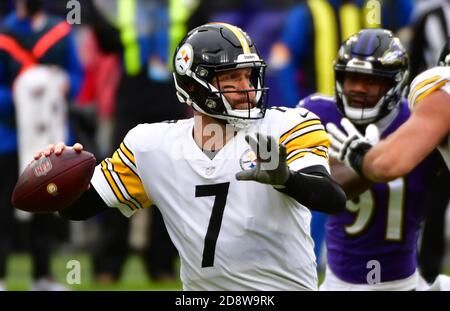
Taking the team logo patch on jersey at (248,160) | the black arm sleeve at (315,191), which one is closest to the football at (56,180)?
the team logo patch on jersey at (248,160)

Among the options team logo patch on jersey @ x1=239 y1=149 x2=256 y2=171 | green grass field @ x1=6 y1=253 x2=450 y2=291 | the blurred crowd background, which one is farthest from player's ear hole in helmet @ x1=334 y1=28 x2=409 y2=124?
green grass field @ x1=6 y1=253 x2=450 y2=291

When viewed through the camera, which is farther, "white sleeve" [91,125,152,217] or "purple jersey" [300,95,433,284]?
"purple jersey" [300,95,433,284]

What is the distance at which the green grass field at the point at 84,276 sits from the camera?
29.1 ft

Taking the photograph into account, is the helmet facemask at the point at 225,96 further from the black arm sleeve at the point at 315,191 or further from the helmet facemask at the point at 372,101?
the helmet facemask at the point at 372,101

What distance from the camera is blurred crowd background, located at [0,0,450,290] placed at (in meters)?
8.83

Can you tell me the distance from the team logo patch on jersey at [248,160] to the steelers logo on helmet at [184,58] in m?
0.50

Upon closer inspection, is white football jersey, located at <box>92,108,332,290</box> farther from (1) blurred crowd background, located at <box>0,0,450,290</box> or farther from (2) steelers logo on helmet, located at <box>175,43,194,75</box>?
(1) blurred crowd background, located at <box>0,0,450,290</box>

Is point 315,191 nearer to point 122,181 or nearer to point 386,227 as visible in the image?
point 122,181

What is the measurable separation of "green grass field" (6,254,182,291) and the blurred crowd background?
12cm

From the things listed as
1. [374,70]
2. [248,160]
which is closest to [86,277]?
[374,70]

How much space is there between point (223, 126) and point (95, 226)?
6.65 metres

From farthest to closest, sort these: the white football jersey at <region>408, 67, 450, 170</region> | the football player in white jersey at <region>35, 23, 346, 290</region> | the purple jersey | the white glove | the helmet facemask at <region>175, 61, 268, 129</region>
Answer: the purple jersey, the white glove, the white football jersey at <region>408, 67, 450, 170</region>, the helmet facemask at <region>175, 61, 268, 129</region>, the football player in white jersey at <region>35, 23, 346, 290</region>
